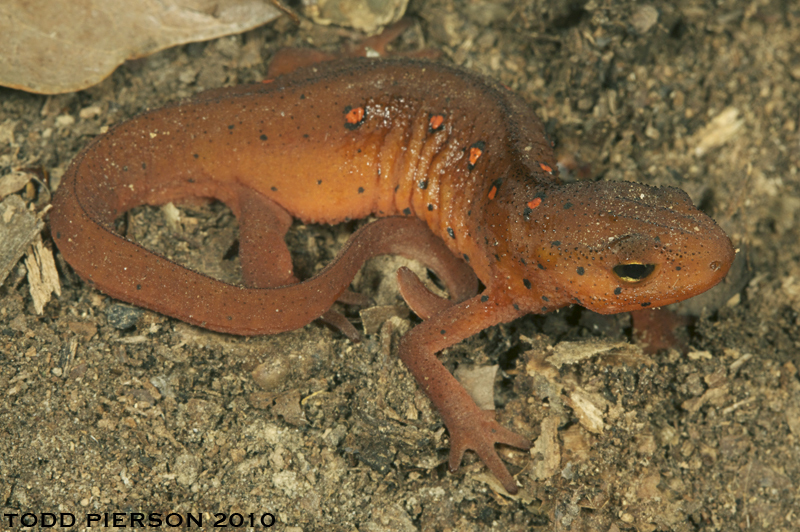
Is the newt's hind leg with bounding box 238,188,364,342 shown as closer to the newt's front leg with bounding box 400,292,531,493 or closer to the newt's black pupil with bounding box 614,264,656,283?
the newt's front leg with bounding box 400,292,531,493

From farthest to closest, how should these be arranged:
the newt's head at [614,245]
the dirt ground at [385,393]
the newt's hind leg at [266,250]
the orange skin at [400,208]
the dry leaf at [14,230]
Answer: the newt's hind leg at [266,250]
the dry leaf at [14,230]
the dirt ground at [385,393]
the orange skin at [400,208]
the newt's head at [614,245]

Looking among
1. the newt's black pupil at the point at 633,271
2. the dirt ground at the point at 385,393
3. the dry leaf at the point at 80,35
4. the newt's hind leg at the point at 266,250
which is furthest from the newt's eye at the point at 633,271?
the dry leaf at the point at 80,35

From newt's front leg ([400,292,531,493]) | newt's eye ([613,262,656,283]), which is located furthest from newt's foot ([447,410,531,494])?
newt's eye ([613,262,656,283])

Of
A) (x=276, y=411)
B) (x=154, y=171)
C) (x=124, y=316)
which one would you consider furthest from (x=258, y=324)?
(x=154, y=171)

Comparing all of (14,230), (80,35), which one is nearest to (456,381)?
(14,230)

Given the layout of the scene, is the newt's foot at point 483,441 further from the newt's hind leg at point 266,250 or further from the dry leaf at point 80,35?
the dry leaf at point 80,35
